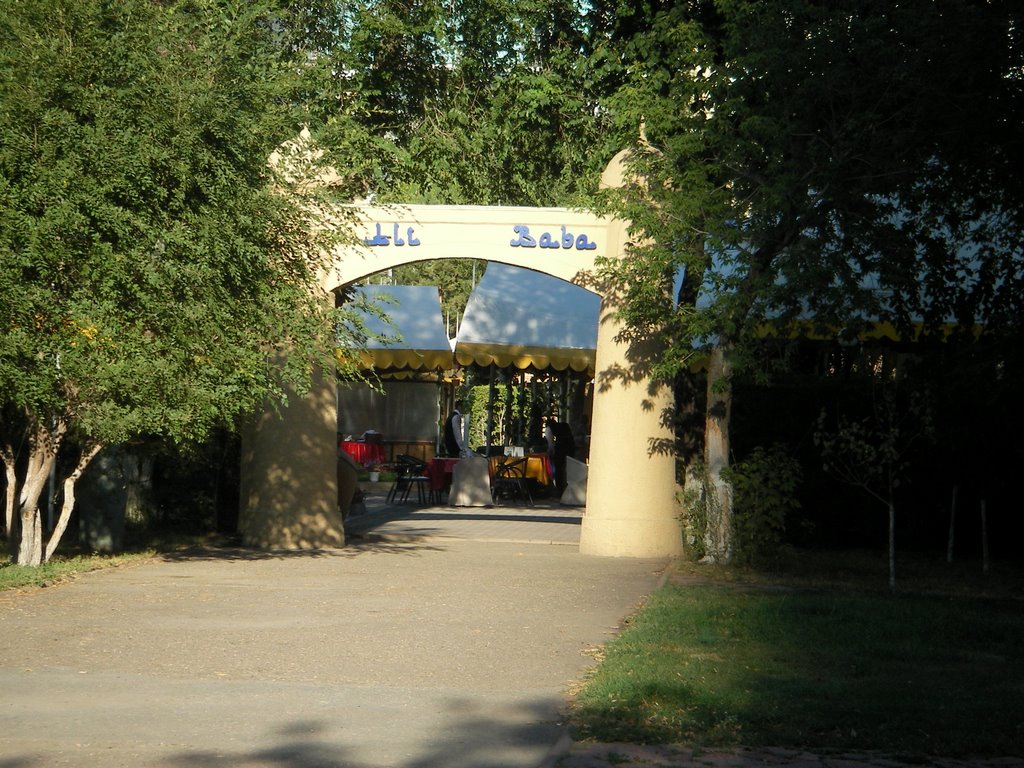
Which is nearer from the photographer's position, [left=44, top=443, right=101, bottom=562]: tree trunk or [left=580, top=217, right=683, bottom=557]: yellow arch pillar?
[left=44, top=443, right=101, bottom=562]: tree trunk

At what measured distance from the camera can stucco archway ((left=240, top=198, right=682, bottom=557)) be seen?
16.3m

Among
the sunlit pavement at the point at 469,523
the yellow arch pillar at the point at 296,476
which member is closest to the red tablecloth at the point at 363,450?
the sunlit pavement at the point at 469,523

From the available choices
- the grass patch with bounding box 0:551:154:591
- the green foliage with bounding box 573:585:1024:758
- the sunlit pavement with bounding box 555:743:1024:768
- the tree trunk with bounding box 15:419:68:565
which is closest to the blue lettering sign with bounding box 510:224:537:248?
the grass patch with bounding box 0:551:154:591

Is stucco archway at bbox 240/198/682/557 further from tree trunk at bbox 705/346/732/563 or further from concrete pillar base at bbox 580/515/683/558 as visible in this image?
tree trunk at bbox 705/346/732/563

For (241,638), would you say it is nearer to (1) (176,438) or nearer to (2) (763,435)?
(1) (176,438)

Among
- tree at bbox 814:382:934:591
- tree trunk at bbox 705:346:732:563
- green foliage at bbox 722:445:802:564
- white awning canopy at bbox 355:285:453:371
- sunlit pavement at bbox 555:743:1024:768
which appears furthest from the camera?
white awning canopy at bbox 355:285:453:371

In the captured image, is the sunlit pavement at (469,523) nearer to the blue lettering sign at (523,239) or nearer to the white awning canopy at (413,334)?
the white awning canopy at (413,334)

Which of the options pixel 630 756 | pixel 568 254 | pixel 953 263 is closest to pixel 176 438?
pixel 568 254

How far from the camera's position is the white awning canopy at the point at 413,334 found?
87.2ft

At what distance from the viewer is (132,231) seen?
40.2ft

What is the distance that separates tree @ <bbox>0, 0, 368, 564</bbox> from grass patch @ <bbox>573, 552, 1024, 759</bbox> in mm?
4627

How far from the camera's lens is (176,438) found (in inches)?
485

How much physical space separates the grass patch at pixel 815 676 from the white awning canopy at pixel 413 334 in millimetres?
14485

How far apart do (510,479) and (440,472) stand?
148 cm
